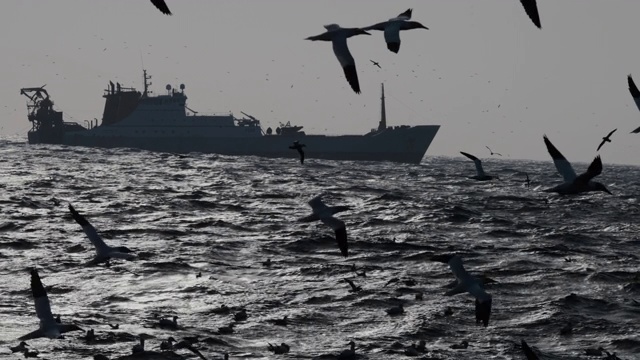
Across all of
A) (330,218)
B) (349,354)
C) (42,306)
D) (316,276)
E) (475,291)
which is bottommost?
(349,354)

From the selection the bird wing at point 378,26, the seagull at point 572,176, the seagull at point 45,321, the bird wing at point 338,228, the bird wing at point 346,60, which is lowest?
the seagull at point 45,321

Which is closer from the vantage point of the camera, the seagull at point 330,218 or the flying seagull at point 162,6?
the flying seagull at point 162,6

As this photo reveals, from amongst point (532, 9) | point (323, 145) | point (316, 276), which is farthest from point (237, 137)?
point (532, 9)

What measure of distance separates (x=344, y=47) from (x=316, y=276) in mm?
15313

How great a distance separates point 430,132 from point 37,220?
371 ft

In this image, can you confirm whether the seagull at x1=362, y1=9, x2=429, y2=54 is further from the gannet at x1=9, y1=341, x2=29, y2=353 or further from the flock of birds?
the gannet at x1=9, y1=341, x2=29, y2=353

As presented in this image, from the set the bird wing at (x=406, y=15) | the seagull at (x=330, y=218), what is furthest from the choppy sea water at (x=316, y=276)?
the bird wing at (x=406, y=15)

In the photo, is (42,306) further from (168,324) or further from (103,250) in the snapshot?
(168,324)

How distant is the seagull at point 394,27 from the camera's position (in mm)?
12242

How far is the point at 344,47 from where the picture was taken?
12484 mm

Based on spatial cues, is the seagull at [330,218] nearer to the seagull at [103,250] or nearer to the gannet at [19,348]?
the seagull at [103,250]

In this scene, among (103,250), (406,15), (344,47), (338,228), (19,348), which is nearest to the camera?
→ (344,47)

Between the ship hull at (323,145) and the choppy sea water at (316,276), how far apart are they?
89.7 m

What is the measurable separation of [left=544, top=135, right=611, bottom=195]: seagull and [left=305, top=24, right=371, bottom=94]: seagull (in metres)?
3.08
